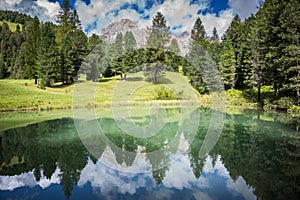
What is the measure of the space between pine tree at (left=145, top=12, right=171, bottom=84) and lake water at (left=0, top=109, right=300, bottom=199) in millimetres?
30990

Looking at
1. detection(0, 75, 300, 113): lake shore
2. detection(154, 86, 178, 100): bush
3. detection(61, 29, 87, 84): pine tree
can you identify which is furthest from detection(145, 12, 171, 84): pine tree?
detection(61, 29, 87, 84): pine tree

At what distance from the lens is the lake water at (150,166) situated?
8172 mm

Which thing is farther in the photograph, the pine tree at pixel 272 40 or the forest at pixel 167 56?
the forest at pixel 167 56

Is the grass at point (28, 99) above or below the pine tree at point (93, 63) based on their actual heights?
below

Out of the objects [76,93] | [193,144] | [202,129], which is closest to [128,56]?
[76,93]

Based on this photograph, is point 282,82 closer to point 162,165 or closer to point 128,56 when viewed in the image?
point 162,165

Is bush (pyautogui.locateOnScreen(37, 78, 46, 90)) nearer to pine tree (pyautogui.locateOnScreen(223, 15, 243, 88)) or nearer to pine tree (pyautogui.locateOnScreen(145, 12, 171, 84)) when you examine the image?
pine tree (pyautogui.locateOnScreen(145, 12, 171, 84))

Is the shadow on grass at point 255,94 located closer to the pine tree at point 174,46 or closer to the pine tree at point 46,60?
the pine tree at point 174,46

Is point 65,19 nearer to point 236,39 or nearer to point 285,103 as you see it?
point 236,39

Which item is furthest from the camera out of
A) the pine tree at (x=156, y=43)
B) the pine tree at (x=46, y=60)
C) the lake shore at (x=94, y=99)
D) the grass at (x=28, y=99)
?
the pine tree at (x=156, y=43)

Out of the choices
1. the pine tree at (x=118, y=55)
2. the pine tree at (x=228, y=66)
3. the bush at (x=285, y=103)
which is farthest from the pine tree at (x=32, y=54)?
the bush at (x=285, y=103)

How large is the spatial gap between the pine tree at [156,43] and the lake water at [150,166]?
102ft

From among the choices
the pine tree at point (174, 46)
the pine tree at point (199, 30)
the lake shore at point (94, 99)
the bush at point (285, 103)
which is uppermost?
the pine tree at point (199, 30)

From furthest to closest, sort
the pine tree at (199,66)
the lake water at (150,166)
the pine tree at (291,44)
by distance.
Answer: the pine tree at (199,66) → the pine tree at (291,44) → the lake water at (150,166)
